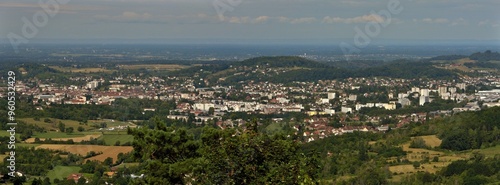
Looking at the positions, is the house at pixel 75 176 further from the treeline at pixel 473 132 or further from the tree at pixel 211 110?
the tree at pixel 211 110

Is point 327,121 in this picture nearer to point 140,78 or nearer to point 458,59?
point 140,78

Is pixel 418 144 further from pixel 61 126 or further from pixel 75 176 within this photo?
pixel 61 126

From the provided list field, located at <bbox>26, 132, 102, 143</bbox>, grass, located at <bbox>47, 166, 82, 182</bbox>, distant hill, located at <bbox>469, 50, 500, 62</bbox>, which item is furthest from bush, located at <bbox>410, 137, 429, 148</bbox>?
distant hill, located at <bbox>469, 50, 500, 62</bbox>

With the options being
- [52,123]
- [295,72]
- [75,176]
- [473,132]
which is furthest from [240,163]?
[295,72]

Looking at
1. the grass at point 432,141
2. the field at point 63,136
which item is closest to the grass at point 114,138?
the field at point 63,136

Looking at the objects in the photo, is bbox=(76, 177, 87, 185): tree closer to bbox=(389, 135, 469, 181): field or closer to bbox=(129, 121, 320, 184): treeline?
bbox=(389, 135, 469, 181): field

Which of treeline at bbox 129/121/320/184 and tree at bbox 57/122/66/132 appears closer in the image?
treeline at bbox 129/121/320/184

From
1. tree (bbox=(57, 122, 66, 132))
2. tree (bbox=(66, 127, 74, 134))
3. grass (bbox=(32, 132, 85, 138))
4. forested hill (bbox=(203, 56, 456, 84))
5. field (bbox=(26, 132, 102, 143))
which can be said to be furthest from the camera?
forested hill (bbox=(203, 56, 456, 84))

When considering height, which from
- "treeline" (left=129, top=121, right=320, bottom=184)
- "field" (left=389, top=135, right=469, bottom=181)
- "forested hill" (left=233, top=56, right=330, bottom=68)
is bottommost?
"field" (left=389, top=135, right=469, bottom=181)

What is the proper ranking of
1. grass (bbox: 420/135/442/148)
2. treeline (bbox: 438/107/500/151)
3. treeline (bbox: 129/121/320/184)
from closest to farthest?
treeline (bbox: 129/121/320/184) → treeline (bbox: 438/107/500/151) → grass (bbox: 420/135/442/148)
